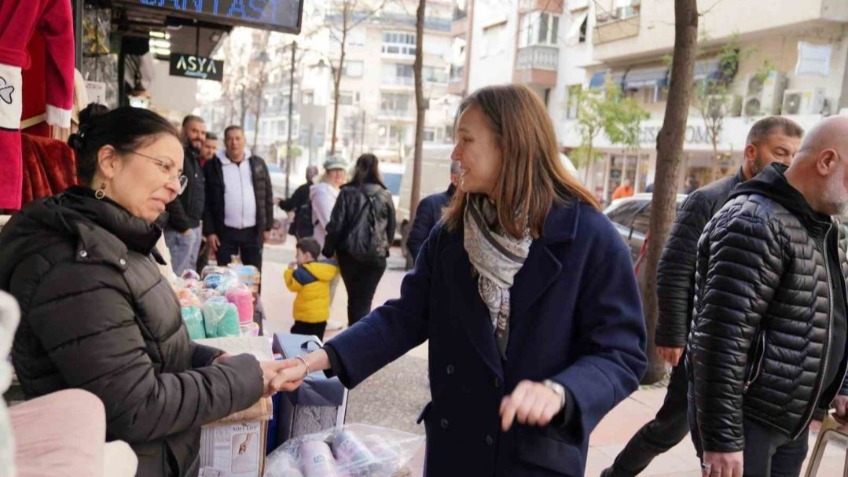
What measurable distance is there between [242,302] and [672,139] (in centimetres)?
391

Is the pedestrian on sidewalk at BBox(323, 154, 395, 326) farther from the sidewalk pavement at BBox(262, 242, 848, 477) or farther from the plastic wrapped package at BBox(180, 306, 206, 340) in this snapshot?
the plastic wrapped package at BBox(180, 306, 206, 340)

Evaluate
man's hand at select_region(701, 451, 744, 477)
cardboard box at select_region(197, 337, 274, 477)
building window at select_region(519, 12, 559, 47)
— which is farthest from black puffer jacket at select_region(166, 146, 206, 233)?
building window at select_region(519, 12, 559, 47)

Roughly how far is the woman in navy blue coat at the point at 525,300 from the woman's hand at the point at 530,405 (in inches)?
4.3

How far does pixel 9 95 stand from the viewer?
2.67m

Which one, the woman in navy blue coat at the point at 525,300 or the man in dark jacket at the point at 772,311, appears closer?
the woman in navy blue coat at the point at 525,300

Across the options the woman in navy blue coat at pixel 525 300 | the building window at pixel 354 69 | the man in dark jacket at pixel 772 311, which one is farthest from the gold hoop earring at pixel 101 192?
the building window at pixel 354 69

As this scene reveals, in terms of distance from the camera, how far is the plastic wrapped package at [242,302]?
405cm

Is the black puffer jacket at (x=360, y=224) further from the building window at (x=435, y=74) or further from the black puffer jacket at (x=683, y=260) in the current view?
the building window at (x=435, y=74)

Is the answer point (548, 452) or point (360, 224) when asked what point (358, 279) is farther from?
point (548, 452)

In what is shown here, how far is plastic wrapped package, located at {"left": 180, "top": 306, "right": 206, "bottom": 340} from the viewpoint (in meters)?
3.42

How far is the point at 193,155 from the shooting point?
21.6ft

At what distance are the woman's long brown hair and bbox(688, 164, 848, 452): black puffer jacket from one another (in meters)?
0.79

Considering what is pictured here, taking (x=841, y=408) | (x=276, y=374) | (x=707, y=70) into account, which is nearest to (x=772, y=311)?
(x=841, y=408)

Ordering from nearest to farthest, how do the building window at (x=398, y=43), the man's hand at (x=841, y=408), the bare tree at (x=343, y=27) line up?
the man's hand at (x=841, y=408)
the bare tree at (x=343, y=27)
the building window at (x=398, y=43)
